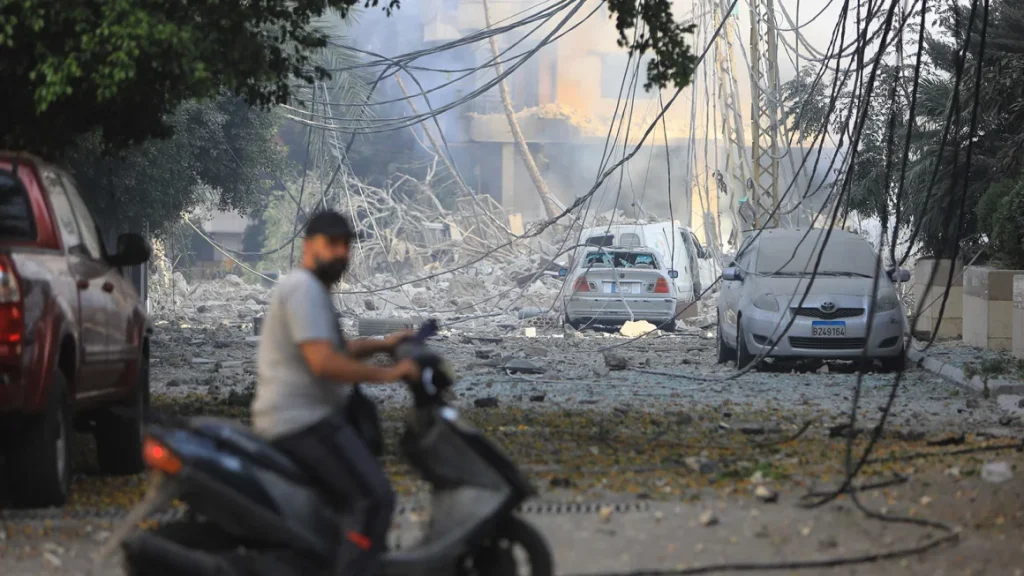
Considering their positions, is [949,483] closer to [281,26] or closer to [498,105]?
[281,26]

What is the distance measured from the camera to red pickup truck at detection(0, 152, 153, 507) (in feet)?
21.6

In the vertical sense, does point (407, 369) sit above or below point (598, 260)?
above

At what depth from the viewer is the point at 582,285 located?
27312mm

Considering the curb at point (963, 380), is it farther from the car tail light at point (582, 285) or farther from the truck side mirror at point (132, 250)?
the car tail light at point (582, 285)

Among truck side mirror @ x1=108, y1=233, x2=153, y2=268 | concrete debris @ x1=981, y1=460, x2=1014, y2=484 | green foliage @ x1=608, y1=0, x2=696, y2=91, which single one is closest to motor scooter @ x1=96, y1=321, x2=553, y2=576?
truck side mirror @ x1=108, y1=233, x2=153, y2=268

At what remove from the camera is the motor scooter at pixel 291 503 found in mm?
4391

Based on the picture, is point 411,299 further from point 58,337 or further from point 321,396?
point 321,396

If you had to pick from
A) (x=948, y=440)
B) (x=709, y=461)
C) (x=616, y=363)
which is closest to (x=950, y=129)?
(x=616, y=363)

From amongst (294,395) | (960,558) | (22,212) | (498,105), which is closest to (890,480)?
(960,558)

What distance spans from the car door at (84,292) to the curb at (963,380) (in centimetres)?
806

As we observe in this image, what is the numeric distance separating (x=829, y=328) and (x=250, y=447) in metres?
13.2

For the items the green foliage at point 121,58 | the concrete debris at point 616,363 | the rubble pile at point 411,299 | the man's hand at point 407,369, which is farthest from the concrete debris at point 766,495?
the rubble pile at point 411,299

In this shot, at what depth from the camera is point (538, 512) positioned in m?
7.18

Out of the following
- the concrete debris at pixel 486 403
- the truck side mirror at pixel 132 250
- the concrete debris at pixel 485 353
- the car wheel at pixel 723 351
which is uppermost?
the truck side mirror at pixel 132 250
